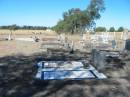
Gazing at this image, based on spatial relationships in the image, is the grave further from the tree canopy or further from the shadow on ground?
the tree canopy

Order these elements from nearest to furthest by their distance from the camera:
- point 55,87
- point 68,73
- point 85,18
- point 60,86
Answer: point 55,87, point 60,86, point 68,73, point 85,18

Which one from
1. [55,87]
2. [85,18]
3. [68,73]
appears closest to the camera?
[55,87]

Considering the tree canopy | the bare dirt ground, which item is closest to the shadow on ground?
the bare dirt ground

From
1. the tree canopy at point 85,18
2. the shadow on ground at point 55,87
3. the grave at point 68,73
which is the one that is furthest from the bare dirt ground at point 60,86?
the tree canopy at point 85,18

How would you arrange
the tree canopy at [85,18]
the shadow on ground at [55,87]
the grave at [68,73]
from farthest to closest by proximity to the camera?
the tree canopy at [85,18] < the grave at [68,73] < the shadow on ground at [55,87]

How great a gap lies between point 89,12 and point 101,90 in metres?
29.3

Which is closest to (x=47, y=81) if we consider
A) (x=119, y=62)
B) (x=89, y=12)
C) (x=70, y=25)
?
(x=119, y=62)

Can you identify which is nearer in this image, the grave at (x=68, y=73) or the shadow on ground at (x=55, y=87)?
the shadow on ground at (x=55, y=87)

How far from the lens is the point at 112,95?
673 cm

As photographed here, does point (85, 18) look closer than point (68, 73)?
No

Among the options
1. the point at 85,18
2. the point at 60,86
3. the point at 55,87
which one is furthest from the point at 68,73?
the point at 85,18

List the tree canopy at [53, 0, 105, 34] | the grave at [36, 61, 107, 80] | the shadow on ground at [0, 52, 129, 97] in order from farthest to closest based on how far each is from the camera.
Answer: the tree canopy at [53, 0, 105, 34] < the grave at [36, 61, 107, 80] < the shadow on ground at [0, 52, 129, 97]

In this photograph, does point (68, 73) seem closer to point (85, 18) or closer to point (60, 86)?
point (60, 86)

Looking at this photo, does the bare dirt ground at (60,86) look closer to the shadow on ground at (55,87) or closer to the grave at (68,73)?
the shadow on ground at (55,87)
